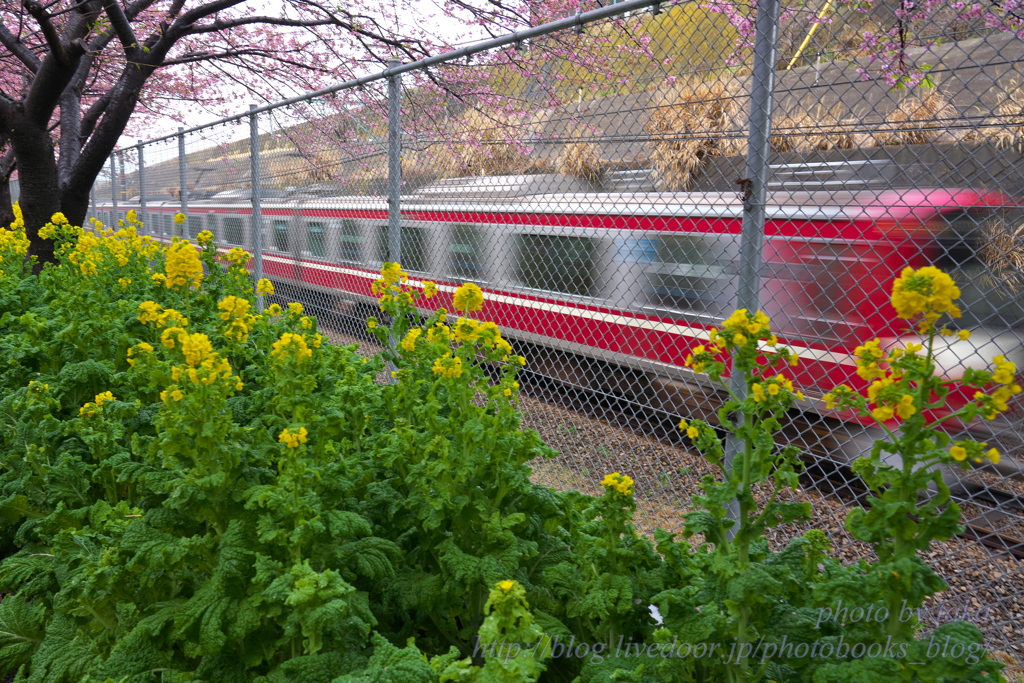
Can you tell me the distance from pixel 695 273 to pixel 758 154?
2.12 m

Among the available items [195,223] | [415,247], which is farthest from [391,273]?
[195,223]

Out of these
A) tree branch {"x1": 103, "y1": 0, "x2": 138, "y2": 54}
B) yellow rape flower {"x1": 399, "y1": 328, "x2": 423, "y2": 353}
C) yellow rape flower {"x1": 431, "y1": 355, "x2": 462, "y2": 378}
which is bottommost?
yellow rape flower {"x1": 431, "y1": 355, "x2": 462, "y2": 378}

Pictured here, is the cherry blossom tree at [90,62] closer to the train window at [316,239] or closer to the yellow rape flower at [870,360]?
the train window at [316,239]

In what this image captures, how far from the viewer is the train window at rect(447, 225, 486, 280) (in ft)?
17.9

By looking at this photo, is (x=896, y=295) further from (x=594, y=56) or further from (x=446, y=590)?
(x=594, y=56)

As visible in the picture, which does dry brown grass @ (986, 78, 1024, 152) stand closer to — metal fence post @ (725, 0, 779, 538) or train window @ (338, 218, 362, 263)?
metal fence post @ (725, 0, 779, 538)

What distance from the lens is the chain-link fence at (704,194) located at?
2514mm

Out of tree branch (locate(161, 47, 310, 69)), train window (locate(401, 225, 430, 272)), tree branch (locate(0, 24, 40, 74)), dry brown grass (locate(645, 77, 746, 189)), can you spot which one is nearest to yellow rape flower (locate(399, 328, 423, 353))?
dry brown grass (locate(645, 77, 746, 189))

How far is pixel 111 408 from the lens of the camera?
2807 mm

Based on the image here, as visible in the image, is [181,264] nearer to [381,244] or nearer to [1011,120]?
[381,244]

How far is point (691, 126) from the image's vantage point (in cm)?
338

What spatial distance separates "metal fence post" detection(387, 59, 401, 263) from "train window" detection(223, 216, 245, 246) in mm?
5693

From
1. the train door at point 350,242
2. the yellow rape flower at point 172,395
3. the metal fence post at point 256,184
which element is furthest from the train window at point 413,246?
the yellow rape flower at point 172,395

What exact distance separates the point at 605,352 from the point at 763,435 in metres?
3.87
